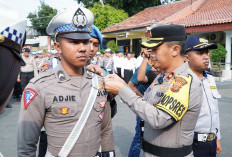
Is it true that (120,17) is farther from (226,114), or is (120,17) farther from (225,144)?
(225,144)

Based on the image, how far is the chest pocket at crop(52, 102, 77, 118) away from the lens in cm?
163

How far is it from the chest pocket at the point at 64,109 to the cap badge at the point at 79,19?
0.59m

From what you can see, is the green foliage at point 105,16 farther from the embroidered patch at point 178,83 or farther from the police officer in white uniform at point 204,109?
the embroidered patch at point 178,83

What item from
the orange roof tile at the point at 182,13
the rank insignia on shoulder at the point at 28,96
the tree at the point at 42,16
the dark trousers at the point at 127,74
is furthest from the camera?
the tree at the point at 42,16

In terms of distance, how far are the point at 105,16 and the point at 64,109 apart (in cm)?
2324

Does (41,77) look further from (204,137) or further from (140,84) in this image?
(140,84)

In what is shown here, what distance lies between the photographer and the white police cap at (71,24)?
176cm

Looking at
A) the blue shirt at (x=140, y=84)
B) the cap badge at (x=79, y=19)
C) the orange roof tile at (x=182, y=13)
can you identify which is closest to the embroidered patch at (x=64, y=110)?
the cap badge at (x=79, y=19)

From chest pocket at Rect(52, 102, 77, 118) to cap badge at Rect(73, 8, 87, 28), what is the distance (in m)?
0.59

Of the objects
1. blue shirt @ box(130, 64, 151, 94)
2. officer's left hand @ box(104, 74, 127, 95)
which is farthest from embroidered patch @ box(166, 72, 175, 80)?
blue shirt @ box(130, 64, 151, 94)

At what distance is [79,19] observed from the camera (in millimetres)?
1802

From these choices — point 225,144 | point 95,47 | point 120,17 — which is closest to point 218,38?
point 120,17

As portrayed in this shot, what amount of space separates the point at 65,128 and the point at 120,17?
78.3ft

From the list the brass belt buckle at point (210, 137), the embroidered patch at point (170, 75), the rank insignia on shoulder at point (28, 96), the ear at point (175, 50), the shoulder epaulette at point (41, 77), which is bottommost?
the brass belt buckle at point (210, 137)
